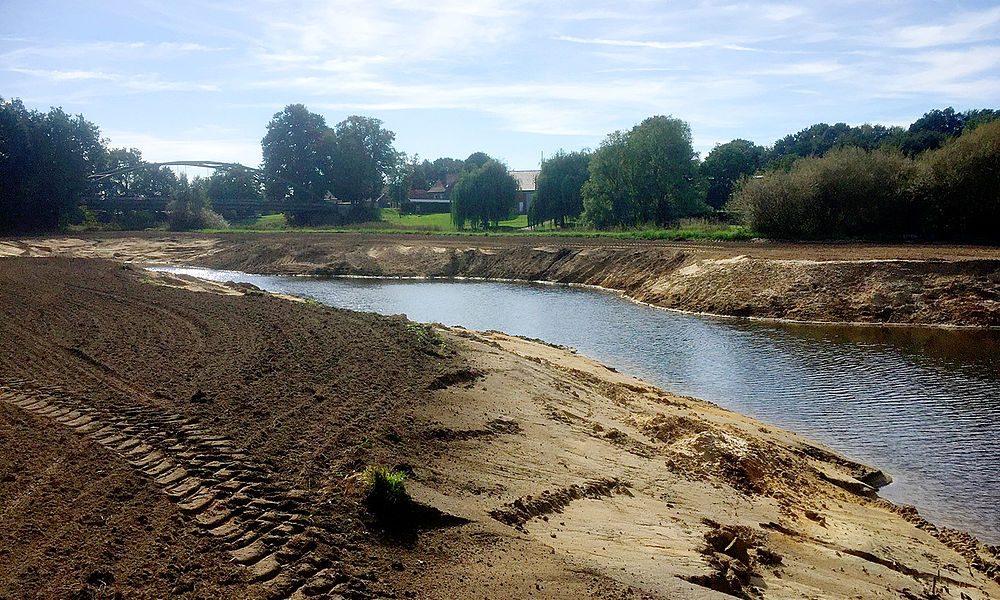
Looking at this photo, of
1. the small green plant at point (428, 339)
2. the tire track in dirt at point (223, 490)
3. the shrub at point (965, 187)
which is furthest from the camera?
the shrub at point (965, 187)

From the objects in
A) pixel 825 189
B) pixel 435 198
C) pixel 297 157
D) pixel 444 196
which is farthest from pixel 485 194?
pixel 435 198

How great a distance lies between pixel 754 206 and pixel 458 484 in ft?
118

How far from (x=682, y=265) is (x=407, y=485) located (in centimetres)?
3103

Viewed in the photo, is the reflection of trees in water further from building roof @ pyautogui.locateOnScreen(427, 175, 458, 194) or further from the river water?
building roof @ pyautogui.locateOnScreen(427, 175, 458, 194)

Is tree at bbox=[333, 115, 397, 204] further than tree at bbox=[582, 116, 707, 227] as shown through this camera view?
Yes

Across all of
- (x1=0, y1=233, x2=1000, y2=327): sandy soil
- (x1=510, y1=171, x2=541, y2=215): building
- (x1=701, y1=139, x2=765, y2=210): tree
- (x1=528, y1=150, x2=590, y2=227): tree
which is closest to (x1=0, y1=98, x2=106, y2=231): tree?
(x1=0, y1=233, x2=1000, y2=327): sandy soil

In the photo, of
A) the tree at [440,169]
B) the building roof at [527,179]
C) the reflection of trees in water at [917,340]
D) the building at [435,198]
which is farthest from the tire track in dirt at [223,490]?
the tree at [440,169]

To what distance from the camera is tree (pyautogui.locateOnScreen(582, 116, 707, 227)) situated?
53750 millimetres

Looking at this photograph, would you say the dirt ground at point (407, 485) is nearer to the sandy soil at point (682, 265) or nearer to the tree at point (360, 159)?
the sandy soil at point (682, 265)

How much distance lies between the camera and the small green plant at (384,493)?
257 inches

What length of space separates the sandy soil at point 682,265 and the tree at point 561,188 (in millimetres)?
17701

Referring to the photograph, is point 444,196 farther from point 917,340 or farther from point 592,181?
point 917,340

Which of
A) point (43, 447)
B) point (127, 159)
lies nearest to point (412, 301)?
point (43, 447)

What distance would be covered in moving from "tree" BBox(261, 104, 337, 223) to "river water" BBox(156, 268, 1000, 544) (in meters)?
53.1
